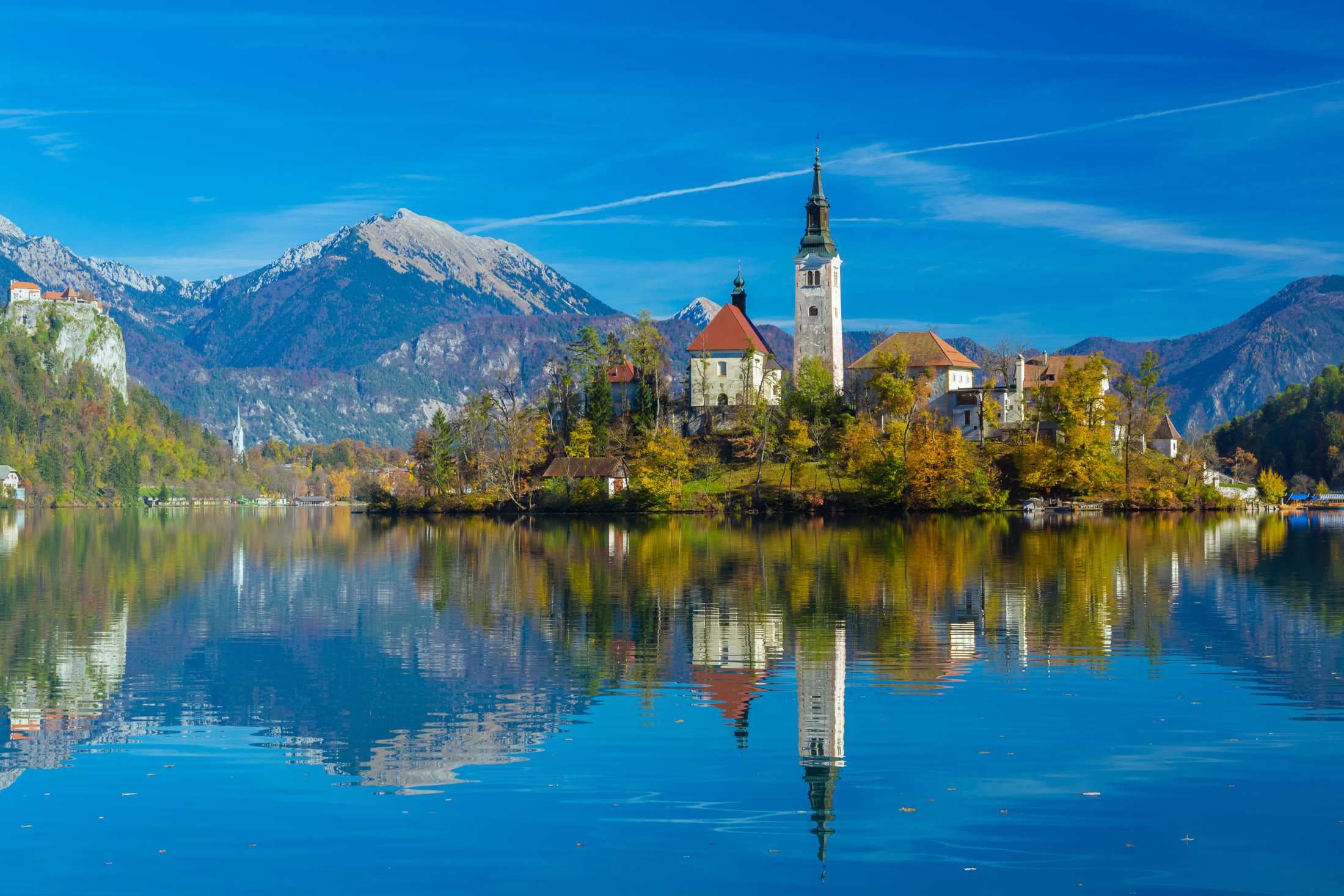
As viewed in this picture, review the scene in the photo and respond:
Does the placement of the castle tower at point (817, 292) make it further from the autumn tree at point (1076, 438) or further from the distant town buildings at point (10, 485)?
the distant town buildings at point (10, 485)

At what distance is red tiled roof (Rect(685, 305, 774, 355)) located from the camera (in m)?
129

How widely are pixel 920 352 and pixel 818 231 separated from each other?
17770mm

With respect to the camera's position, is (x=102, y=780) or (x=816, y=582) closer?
(x=102, y=780)

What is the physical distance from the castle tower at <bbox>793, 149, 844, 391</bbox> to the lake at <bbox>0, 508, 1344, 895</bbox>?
9338cm

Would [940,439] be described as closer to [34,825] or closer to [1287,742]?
[1287,742]

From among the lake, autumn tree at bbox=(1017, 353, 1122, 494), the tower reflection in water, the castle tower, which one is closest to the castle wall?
the castle tower

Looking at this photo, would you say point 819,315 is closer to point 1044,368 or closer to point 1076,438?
point 1044,368

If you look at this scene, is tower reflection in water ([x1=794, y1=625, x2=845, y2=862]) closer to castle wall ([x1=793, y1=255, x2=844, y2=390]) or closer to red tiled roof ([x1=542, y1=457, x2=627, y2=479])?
red tiled roof ([x1=542, y1=457, x2=627, y2=479])

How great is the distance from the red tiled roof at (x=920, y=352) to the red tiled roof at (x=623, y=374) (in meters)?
22.9

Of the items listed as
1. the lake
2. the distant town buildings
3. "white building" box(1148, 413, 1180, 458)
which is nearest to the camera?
the lake

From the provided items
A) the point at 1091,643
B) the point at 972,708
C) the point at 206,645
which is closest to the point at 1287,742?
the point at 972,708

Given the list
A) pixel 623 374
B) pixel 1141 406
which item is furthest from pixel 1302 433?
pixel 623 374

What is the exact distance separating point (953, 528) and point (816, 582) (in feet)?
125

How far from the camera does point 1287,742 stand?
55.8 feet
